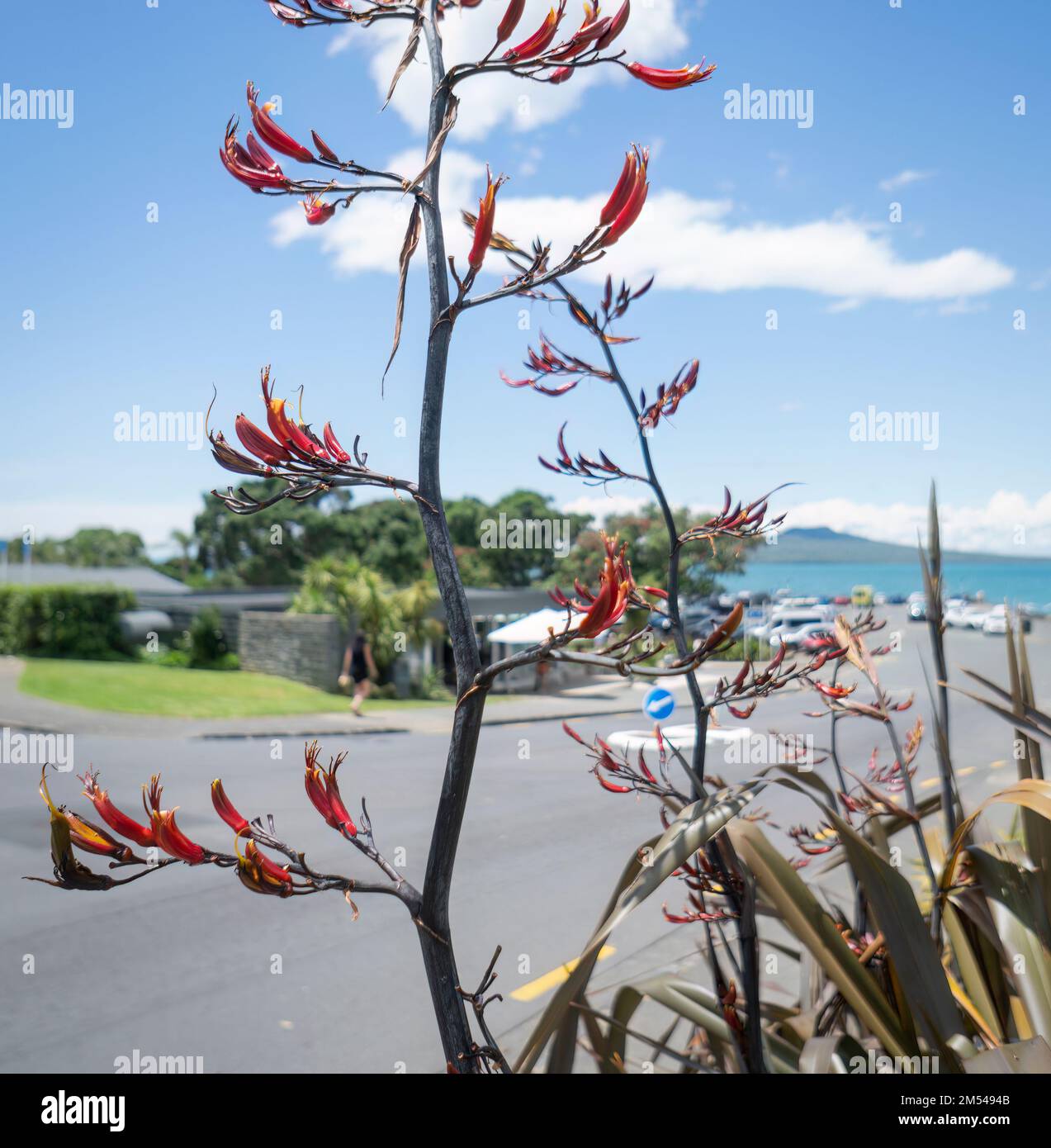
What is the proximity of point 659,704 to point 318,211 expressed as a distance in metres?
2.60

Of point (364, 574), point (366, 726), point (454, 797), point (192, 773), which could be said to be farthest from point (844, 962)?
point (364, 574)

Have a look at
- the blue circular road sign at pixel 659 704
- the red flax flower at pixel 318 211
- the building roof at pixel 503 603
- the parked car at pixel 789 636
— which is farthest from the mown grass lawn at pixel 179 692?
the red flax flower at pixel 318 211

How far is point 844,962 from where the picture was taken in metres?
1.27

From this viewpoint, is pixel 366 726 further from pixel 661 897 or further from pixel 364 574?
pixel 661 897

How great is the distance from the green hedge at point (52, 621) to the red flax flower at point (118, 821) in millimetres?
23397

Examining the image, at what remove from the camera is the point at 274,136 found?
2.63 ft

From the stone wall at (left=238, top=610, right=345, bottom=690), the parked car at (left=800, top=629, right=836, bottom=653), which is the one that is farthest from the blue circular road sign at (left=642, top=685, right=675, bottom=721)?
the stone wall at (left=238, top=610, right=345, bottom=690)

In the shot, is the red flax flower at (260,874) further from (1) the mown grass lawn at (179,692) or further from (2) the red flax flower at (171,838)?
(1) the mown grass lawn at (179,692)

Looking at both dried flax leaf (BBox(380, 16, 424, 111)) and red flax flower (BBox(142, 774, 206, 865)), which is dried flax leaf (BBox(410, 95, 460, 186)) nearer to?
dried flax leaf (BBox(380, 16, 424, 111))

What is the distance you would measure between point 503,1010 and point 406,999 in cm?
50

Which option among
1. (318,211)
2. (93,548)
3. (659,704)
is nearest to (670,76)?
(318,211)

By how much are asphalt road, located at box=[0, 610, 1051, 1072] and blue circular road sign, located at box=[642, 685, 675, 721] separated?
0.92 meters

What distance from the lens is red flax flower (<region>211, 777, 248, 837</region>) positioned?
0.68 m
